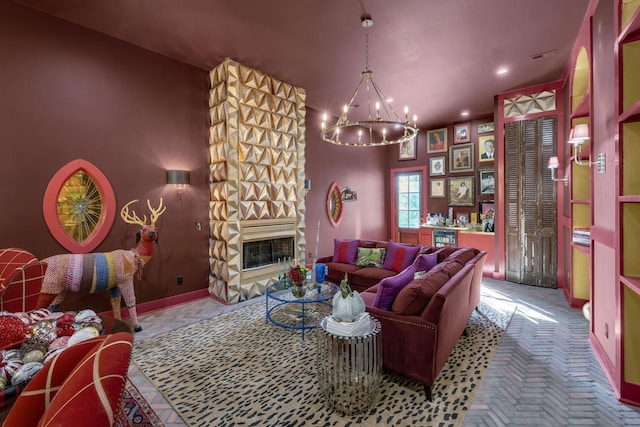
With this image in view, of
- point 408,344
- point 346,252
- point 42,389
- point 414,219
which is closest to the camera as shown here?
point 42,389

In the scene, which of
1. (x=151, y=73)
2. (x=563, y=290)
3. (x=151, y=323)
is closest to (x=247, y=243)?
(x=151, y=323)

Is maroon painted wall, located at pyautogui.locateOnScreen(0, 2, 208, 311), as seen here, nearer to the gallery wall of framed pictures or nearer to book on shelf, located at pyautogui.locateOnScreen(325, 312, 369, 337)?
book on shelf, located at pyautogui.locateOnScreen(325, 312, 369, 337)

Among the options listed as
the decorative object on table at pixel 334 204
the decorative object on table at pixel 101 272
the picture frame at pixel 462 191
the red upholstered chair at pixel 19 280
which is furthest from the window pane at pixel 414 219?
the red upholstered chair at pixel 19 280

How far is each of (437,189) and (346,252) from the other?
384 centimetres

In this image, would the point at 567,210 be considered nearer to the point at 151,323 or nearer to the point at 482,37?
the point at 482,37

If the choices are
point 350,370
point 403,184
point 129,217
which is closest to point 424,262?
point 350,370

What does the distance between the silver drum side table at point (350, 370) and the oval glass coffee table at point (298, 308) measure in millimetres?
1045

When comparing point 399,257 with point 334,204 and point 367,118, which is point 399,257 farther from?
point 367,118

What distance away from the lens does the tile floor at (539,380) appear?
2.05 metres

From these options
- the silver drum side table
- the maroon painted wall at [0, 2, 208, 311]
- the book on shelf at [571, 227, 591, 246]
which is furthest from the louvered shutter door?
the maroon painted wall at [0, 2, 208, 311]

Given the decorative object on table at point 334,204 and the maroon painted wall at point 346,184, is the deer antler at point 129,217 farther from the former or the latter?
the decorative object on table at point 334,204

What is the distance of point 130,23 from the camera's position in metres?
3.37

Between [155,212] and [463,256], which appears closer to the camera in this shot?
[463,256]

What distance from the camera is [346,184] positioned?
7.18 metres
